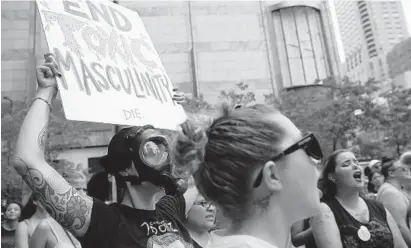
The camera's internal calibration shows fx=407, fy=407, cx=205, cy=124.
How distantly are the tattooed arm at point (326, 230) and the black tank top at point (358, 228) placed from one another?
55 millimetres

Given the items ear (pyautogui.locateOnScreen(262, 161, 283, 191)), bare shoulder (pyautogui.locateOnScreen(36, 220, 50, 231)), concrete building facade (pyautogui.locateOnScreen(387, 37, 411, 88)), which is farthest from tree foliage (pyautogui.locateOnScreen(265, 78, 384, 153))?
concrete building facade (pyautogui.locateOnScreen(387, 37, 411, 88))

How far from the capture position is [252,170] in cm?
129

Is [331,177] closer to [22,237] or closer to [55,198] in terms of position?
[55,198]

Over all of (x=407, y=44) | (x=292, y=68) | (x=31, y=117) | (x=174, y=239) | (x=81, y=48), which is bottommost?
(x=174, y=239)

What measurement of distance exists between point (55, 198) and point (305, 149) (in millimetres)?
1105

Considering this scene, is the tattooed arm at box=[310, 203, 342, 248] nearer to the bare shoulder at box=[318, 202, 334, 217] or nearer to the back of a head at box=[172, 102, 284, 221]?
the bare shoulder at box=[318, 202, 334, 217]

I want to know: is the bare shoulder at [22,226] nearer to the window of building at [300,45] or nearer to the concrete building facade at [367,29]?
the window of building at [300,45]

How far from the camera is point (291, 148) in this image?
4.38 ft

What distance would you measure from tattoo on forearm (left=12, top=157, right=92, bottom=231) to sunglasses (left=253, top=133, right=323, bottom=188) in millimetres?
900

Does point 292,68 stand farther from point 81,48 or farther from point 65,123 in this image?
point 81,48

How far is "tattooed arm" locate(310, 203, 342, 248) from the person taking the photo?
2.89 meters

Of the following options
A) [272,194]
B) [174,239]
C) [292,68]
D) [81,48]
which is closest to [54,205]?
[174,239]

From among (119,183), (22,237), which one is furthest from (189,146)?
(22,237)

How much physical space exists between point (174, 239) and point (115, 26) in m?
1.83
